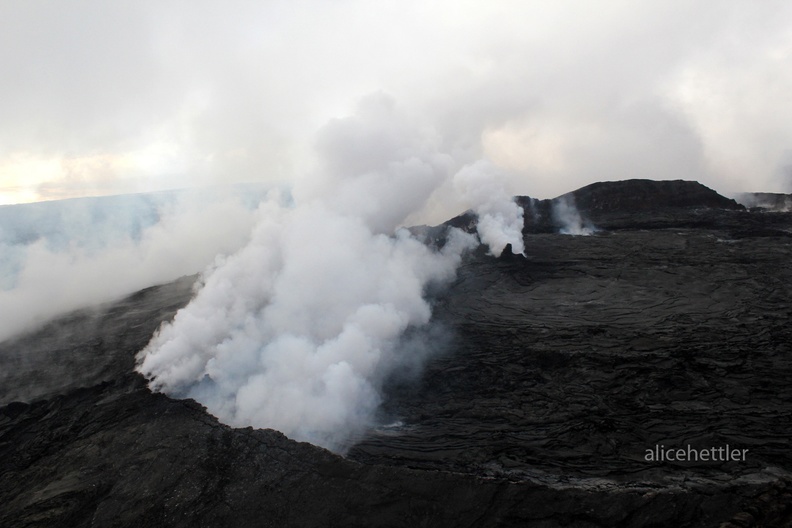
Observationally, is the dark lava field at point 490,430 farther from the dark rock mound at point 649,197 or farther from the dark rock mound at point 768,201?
the dark rock mound at point 768,201

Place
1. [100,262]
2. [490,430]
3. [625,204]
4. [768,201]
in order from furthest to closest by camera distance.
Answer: [768,201]
[625,204]
[100,262]
[490,430]

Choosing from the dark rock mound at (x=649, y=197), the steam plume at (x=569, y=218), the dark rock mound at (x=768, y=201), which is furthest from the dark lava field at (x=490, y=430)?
the dark rock mound at (x=768, y=201)

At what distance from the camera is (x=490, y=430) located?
A: 39.1ft

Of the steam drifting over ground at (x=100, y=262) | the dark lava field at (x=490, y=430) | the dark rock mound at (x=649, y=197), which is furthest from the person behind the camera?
the dark rock mound at (x=649, y=197)

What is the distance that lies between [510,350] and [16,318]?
2627 cm

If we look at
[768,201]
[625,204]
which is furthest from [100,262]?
[768,201]

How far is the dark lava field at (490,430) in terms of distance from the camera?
883 cm

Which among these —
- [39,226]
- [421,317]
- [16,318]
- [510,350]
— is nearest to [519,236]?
[421,317]

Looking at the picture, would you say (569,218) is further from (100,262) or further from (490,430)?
(100,262)

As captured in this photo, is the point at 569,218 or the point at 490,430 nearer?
the point at 490,430

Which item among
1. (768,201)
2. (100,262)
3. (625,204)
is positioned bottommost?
(100,262)

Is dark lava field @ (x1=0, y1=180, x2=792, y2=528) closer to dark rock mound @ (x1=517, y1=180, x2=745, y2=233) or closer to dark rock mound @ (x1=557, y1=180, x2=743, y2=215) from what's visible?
dark rock mound @ (x1=517, y1=180, x2=745, y2=233)

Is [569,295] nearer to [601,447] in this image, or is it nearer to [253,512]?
[601,447]

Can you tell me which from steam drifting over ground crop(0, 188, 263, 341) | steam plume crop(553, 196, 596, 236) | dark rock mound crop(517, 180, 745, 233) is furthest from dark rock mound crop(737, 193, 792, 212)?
steam drifting over ground crop(0, 188, 263, 341)
